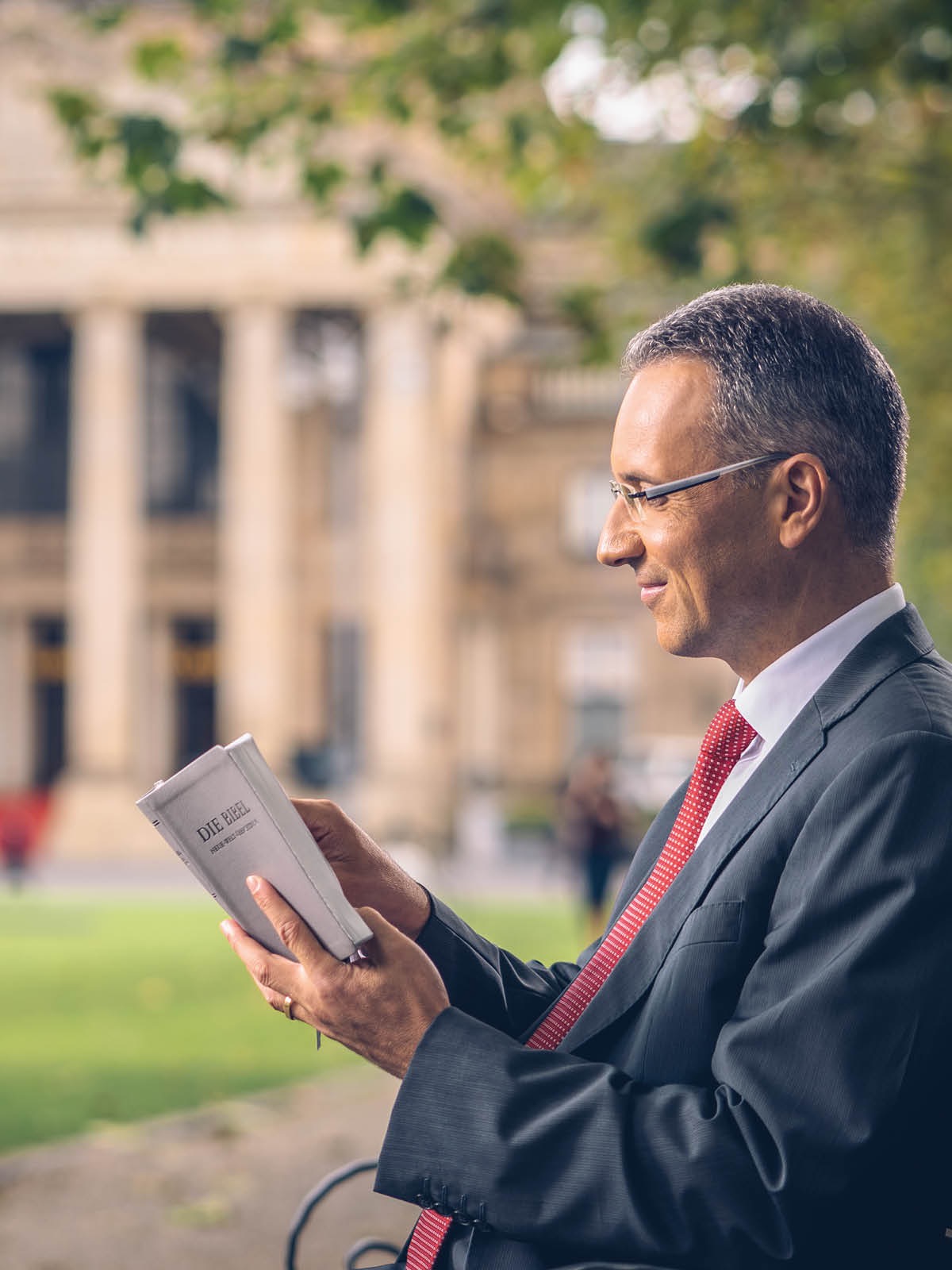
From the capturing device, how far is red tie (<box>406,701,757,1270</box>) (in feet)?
8.04

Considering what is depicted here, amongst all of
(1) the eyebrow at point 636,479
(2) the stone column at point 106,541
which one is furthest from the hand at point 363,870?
(2) the stone column at point 106,541

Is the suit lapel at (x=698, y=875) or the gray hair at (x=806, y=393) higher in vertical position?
the gray hair at (x=806, y=393)

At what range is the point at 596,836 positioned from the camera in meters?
16.5

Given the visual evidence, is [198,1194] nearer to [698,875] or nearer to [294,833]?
[294,833]

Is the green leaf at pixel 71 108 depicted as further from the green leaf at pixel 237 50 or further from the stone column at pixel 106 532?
the stone column at pixel 106 532

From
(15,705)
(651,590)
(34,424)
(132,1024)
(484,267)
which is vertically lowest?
(15,705)

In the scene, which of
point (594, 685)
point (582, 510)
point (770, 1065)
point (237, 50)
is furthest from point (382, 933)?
point (594, 685)

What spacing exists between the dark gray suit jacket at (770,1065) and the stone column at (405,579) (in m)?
30.0

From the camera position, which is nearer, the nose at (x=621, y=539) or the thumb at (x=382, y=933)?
the thumb at (x=382, y=933)

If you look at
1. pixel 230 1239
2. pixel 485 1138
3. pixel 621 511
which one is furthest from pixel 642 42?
pixel 485 1138

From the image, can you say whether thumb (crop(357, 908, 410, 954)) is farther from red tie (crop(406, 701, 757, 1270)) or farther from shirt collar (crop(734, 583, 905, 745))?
shirt collar (crop(734, 583, 905, 745))

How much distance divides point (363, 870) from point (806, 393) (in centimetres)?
101

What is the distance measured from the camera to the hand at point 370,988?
2.21 m

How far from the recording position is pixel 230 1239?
623 cm
